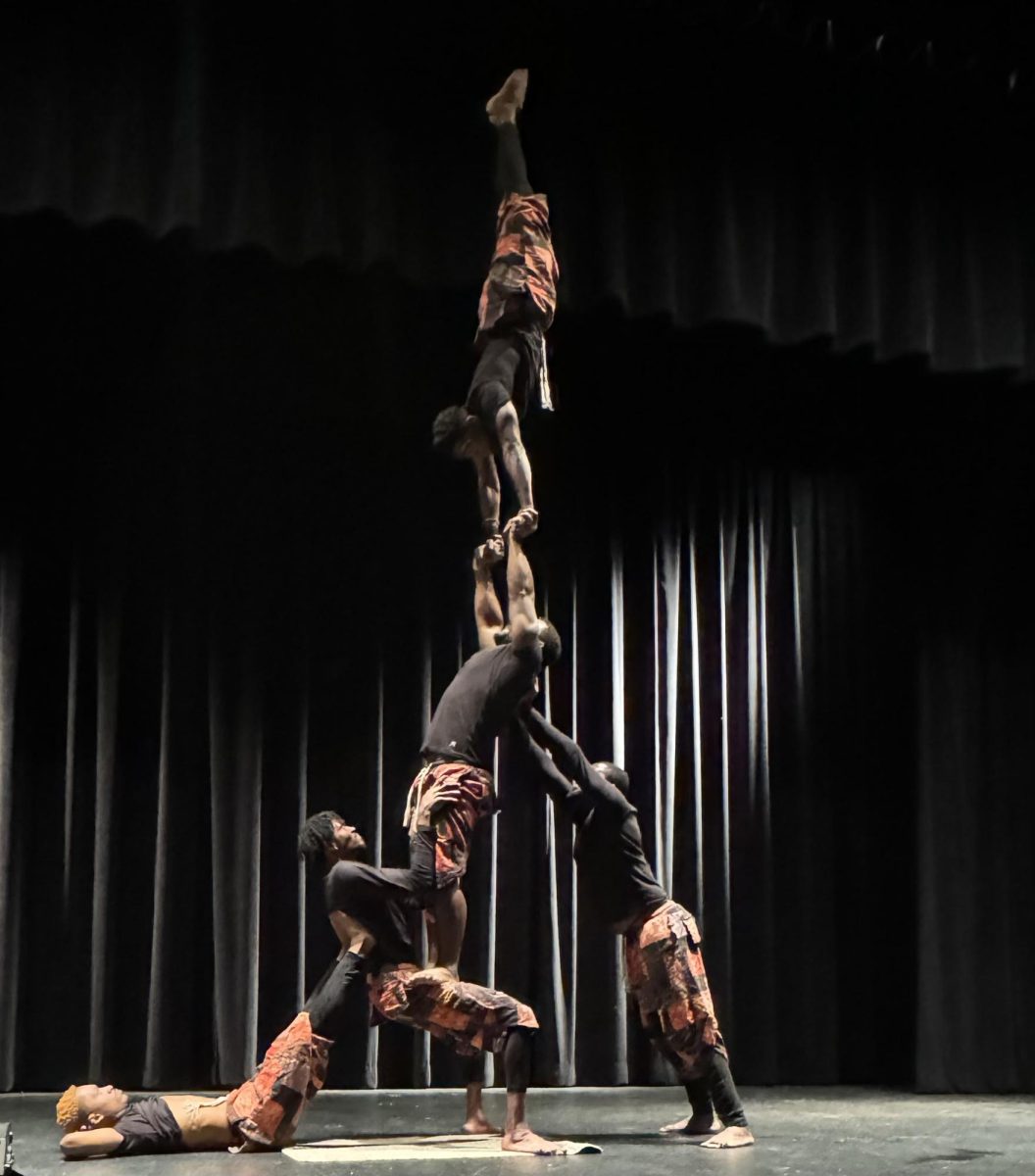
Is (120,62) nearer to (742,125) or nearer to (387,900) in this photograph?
(742,125)

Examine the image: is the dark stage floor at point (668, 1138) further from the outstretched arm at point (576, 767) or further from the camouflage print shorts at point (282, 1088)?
the outstretched arm at point (576, 767)

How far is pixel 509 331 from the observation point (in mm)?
4648

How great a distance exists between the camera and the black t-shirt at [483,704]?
4.31 metres

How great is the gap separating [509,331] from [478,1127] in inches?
84.6

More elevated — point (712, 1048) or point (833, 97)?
point (833, 97)

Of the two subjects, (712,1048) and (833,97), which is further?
(833,97)

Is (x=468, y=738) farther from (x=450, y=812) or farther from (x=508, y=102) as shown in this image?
(x=508, y=102)

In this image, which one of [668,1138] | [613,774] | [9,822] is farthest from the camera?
[9,822]

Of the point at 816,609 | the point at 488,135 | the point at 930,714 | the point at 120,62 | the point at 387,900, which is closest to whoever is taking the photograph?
the point at 387,900

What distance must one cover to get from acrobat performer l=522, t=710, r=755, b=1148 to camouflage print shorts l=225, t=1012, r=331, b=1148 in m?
0.80

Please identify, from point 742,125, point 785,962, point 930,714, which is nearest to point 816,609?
point 930,714

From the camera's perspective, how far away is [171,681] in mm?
5867

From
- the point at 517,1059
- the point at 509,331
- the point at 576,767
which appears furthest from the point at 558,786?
the point at 509,331

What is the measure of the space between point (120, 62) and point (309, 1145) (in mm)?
3239
